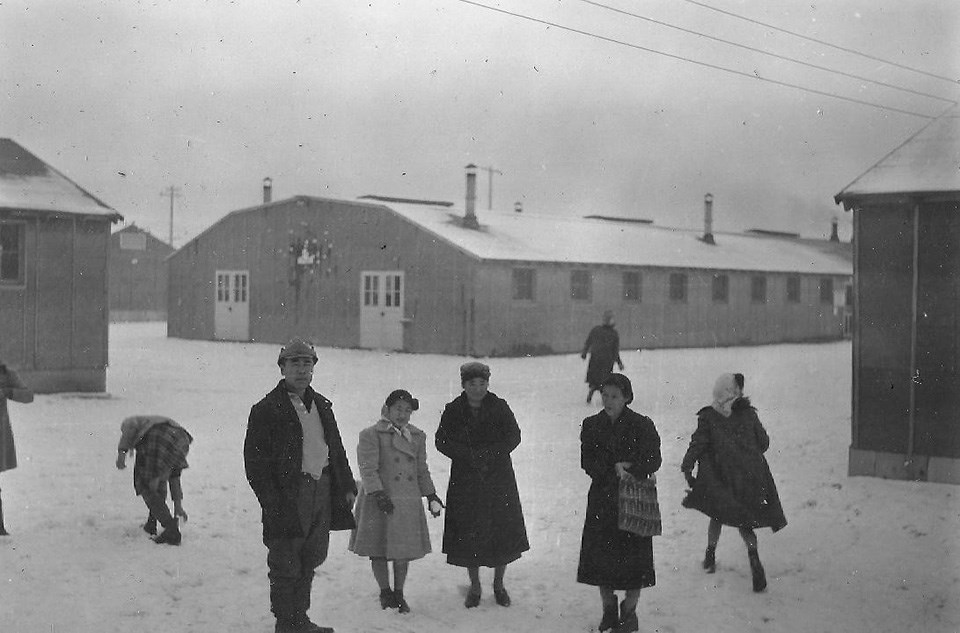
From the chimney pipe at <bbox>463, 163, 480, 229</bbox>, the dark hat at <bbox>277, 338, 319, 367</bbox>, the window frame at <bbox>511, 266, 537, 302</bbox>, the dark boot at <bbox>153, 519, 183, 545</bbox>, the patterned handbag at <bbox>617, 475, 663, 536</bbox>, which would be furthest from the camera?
the chimney pipe at <bbox>463, 163, 480, 229</bbox>

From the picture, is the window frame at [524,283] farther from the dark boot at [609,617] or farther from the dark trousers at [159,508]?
the dark boot at [609,617]

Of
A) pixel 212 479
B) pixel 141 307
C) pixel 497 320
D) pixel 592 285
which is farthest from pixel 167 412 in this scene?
pixel 141 307

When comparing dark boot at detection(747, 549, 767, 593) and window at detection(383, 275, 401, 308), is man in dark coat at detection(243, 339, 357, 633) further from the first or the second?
window at detection(383, 275, 401, 308)

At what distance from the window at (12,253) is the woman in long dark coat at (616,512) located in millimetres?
13453

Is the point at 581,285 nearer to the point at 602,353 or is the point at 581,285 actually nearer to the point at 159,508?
the point at 602,353

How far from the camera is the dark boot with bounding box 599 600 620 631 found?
6.48 meters

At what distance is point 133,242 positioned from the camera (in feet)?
221

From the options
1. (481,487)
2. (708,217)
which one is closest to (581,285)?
(708,217)

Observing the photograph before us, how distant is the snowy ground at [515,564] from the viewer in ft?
21.6

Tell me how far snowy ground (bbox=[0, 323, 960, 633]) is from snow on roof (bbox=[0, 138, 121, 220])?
3.93 m

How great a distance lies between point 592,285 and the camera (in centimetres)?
3102

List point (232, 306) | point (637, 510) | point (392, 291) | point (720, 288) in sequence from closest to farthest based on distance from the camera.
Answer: point (637, 510)
point (392, 291)
point (232, 306)
point (720, 288)

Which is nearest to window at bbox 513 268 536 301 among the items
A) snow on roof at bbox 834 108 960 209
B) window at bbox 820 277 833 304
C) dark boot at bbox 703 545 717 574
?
window at bbox 820 277 833 304

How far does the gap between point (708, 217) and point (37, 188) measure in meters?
27.8
